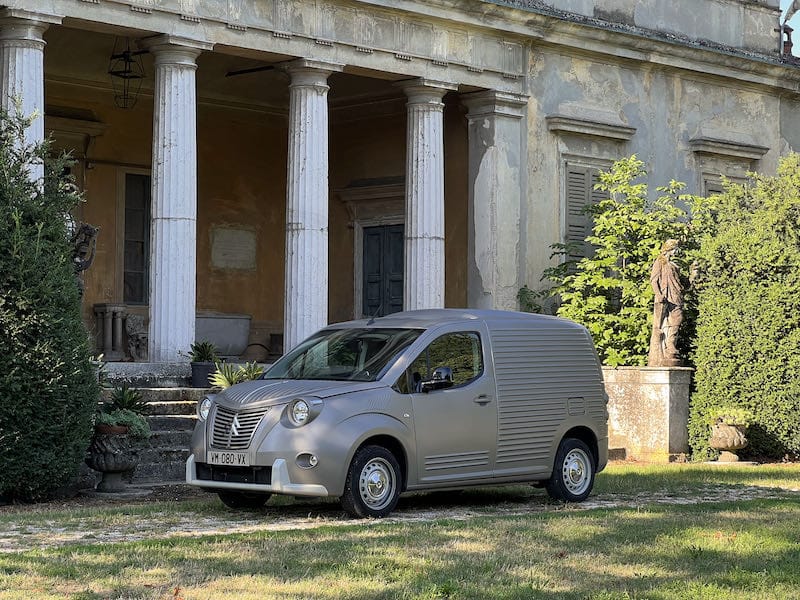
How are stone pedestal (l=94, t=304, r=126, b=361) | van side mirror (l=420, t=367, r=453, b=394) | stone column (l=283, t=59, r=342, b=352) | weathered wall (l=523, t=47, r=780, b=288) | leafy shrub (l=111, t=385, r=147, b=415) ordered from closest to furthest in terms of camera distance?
van side mirror (l=420, t=367, r=453, b=394) < leafy shrub (l=111, t=385, r=147, b=415) < stone column (l=283, t=59, r=342, b=352) < weathered wall (l=523, t=47, r=780, b=288) < stone pedestal (l=94, t=304, r=126, b=361)

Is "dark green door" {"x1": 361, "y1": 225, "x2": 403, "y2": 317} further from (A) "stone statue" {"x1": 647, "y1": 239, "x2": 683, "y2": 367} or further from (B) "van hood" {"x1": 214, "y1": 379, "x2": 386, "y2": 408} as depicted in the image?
(B) "van hood" {"x1": 214, "y1": 379, "x2": 386, "y2": 408}

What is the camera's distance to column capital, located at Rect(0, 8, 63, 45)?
16.5m

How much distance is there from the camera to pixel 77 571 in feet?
26.5

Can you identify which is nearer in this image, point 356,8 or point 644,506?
point 644,506

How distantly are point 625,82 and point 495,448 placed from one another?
12.5 metres

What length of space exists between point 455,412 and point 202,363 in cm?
599

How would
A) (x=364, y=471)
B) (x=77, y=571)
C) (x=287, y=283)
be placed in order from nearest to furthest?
1. (x=77, y=571)
2. (x=364, y=471)
3. (x=287, y=283)

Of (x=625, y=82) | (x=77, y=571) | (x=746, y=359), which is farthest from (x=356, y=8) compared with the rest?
(x=77, y=571)

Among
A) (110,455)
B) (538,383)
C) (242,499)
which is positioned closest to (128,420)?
(110,455)

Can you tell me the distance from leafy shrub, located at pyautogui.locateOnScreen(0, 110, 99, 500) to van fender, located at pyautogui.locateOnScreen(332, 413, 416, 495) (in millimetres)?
3071

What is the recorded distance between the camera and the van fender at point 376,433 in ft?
36.8

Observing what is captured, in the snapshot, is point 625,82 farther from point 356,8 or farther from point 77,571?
point 77,571

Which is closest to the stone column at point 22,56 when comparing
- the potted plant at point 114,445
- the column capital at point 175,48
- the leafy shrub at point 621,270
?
the column capital at point 175,48

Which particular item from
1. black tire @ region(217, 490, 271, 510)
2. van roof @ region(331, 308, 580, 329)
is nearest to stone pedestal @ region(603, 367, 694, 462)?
van roof @ region(331, 308, 580, 329)
